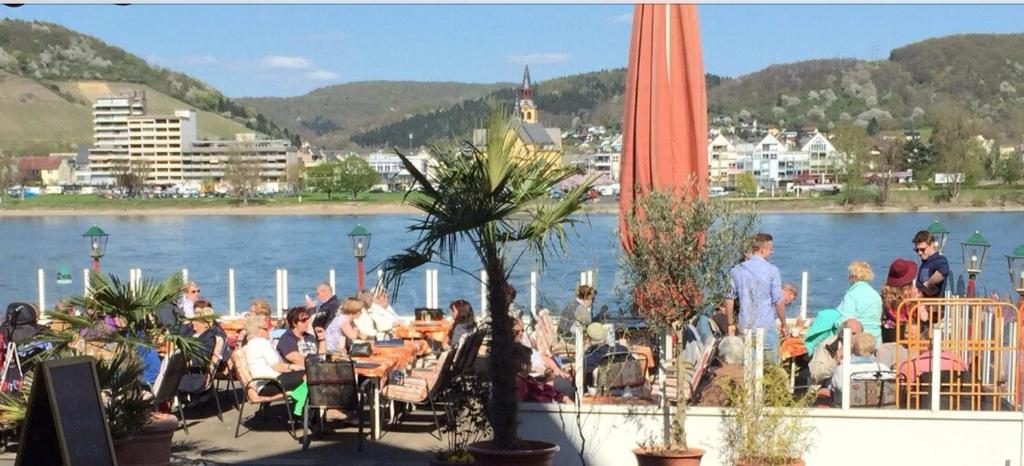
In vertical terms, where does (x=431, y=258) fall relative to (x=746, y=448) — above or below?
above

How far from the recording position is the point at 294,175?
135750mm

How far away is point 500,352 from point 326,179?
369 feet

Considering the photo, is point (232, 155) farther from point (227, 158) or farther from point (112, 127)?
point (112, 127)

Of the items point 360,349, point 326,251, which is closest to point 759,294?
point 360,349

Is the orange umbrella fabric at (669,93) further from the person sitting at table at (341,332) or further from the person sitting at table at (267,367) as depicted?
the person sitting at table at (267,367)

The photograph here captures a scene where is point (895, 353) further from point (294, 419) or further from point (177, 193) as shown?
point (177, 193)

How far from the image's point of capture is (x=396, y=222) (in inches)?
3401

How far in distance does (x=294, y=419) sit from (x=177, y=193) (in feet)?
434

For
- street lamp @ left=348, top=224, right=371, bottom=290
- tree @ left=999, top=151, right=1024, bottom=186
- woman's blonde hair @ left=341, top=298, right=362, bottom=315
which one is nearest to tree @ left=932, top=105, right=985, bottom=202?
tree @ left=999, top=151, right=1024, bottom=186

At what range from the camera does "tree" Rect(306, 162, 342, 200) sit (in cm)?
11569

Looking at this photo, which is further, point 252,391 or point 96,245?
point 96,245

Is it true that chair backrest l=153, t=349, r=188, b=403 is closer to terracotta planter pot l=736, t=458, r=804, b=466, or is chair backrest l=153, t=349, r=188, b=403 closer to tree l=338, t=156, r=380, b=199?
terracotta planter pot l=736, t=458, r=804, b=466

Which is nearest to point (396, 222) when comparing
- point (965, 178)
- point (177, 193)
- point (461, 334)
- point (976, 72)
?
point (965, 178)

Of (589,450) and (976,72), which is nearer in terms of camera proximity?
(589,450)
